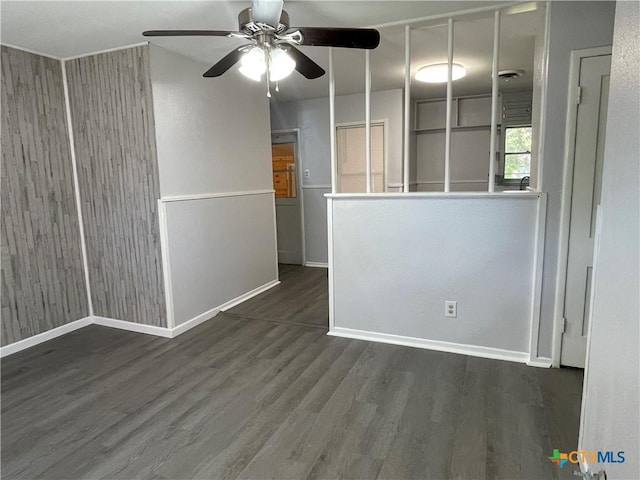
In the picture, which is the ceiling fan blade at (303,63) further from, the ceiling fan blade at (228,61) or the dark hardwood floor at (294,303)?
the dark hardwood floor at (294,303)

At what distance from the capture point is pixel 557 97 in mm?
2398

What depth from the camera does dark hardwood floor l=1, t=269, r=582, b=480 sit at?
177 cm

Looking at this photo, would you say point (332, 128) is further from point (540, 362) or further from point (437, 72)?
point (540, 362)

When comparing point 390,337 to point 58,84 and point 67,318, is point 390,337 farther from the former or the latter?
point 58,84

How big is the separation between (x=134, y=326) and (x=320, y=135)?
3484 mm

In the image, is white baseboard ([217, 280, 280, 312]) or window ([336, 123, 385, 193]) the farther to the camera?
window ([336, 123, 385, 193])

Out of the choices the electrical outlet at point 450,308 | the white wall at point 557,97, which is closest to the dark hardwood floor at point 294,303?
the electrical outlet at point 450,308

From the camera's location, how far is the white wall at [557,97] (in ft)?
7.45

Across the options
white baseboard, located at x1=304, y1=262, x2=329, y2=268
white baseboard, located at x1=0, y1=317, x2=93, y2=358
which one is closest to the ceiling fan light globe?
white baseboard, located at x1=0, y1=317, x2=93, y2=358

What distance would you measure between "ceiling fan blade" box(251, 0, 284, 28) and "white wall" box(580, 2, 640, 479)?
1408 mm

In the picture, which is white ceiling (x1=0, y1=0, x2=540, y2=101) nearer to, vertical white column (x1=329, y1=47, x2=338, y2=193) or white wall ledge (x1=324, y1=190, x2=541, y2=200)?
vertical white column (x1=329, y1=47, x2=338, y2=193)

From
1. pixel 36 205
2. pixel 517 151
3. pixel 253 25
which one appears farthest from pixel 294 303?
pixel 517 151

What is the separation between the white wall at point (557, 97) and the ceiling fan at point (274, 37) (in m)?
1.21

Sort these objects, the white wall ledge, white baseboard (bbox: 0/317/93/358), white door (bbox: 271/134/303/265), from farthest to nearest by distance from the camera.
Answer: white door (bbox: 271/134/303/265), white baseboard (bbox: 0/317/93/358), the white wall ledge
